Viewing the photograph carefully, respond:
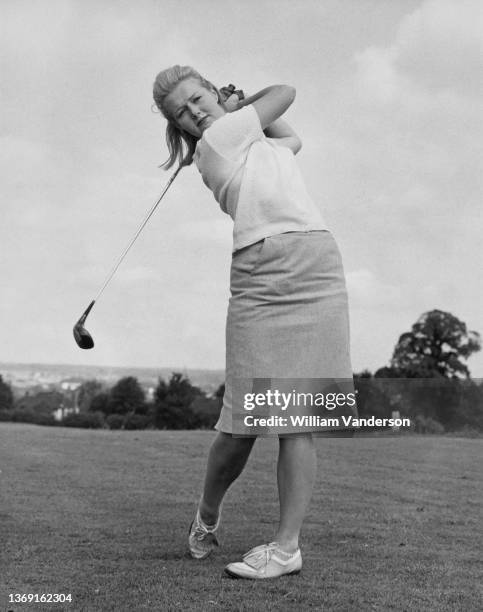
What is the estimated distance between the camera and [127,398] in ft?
74.4

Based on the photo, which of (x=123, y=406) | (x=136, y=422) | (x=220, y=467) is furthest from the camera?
(x=123, y=406)

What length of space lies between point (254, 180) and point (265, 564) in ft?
4.18

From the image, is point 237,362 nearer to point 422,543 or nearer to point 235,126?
point 235,126

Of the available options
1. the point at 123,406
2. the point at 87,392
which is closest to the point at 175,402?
the point at 123,406

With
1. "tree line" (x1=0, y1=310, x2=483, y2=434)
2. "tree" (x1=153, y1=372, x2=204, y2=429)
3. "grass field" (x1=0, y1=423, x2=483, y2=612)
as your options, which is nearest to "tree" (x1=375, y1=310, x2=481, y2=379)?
"tree line" (x1=0, y1=310, x2=483, y2=434)

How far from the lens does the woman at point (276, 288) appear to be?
300 cm

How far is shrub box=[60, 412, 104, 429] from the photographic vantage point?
54.8 feet

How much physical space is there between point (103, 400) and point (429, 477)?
17.5m

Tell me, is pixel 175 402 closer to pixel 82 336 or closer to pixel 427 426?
pixel 427 426

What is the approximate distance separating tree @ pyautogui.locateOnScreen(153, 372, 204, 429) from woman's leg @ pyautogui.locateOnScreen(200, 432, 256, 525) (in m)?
16.4

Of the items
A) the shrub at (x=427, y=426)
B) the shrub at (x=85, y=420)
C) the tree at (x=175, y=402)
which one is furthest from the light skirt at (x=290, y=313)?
the tree at (x=175, y=402)

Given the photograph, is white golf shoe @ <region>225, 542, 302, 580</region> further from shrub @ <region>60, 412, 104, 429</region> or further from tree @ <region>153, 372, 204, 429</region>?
tree @ <region>153, 372, 204, 429</region>

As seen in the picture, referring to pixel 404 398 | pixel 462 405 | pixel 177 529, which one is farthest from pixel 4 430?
pixel 177 529

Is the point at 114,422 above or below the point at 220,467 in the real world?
above
